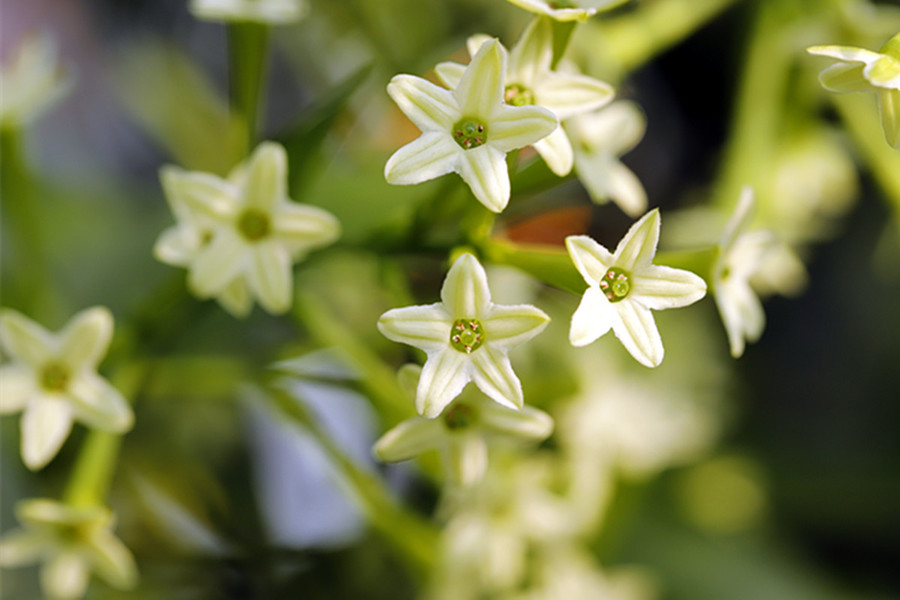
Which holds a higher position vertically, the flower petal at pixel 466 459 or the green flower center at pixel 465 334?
the green flower center at pixel 465 334

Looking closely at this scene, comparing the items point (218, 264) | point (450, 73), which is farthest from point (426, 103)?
point (218, 264)

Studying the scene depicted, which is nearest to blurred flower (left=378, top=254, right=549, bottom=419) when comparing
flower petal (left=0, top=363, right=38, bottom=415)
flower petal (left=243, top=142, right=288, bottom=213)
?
flower petal (left=243, top=142, right=288, bottom=213)

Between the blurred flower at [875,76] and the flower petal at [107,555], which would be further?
the flower petal at [107,555]

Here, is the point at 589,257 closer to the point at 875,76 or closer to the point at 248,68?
the point at 875,76

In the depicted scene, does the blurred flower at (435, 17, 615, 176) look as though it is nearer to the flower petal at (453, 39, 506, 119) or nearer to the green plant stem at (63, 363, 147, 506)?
the flower petal at (453, 39, 506, 119)

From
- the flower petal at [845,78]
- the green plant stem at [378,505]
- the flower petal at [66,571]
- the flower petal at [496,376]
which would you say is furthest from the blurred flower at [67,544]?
the flower petal at [845,78]

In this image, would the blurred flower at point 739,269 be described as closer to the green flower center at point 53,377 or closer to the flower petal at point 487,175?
the flower petal at point 487,175

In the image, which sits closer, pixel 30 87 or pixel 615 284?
pixel 615 284

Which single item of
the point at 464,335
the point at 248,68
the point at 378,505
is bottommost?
the point at 378,505
